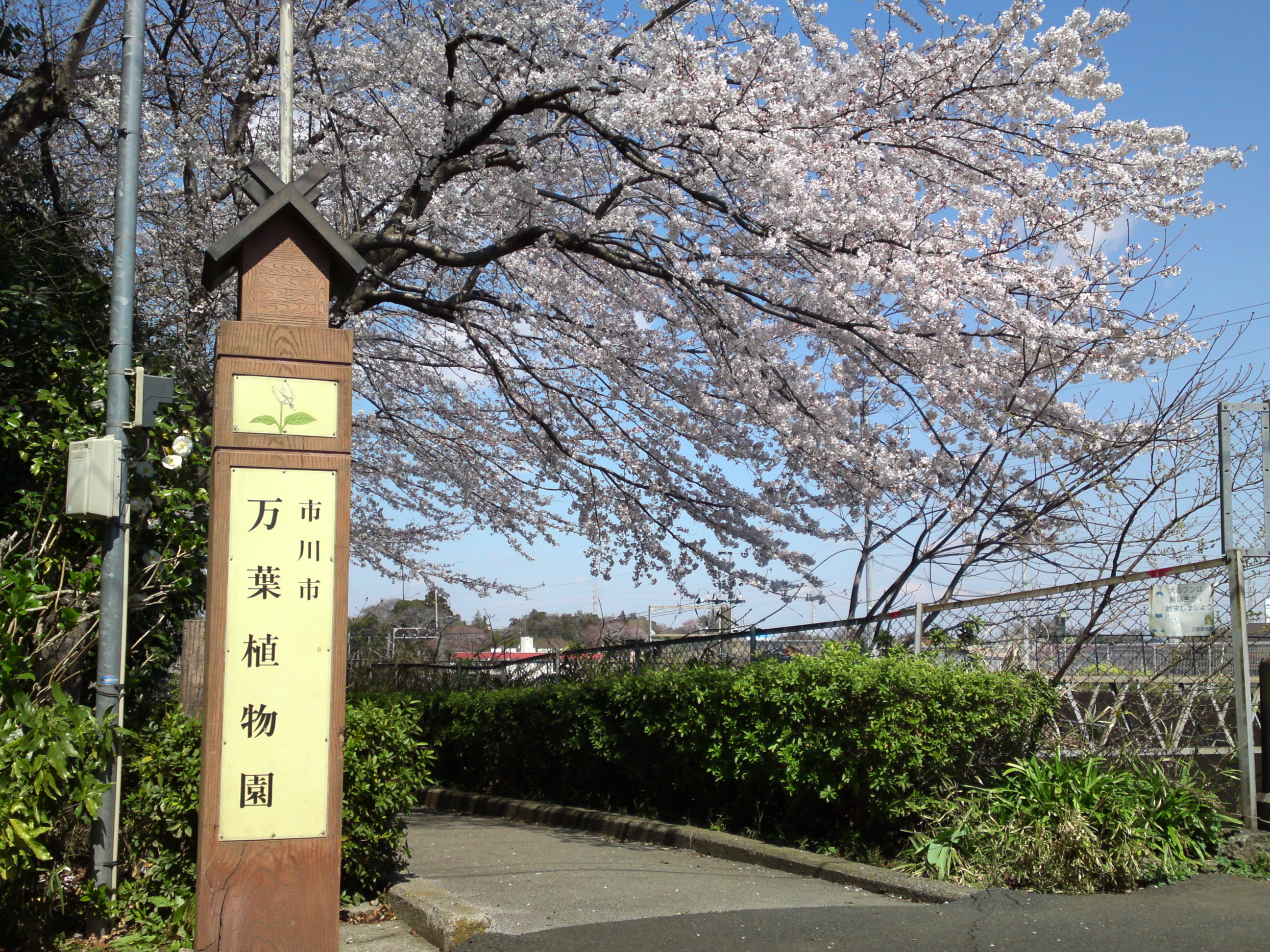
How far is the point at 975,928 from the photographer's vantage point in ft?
15.7

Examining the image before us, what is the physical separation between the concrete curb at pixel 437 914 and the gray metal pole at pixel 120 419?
1.46 m

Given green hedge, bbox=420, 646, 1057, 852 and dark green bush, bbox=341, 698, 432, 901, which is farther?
green hedge, bbox=420, 646, 1057, 852

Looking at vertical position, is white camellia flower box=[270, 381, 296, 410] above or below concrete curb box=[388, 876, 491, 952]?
above

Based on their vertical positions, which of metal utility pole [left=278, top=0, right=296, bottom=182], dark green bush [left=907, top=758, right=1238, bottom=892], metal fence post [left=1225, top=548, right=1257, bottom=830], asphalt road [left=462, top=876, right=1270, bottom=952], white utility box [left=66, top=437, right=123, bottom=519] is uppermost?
metal utility pole [left=278, top=0, right=296, bottom=182]

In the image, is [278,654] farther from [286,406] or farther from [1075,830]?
[1075,830]

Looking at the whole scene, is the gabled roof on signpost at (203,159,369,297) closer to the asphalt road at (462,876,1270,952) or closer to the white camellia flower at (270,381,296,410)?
the white camellia flower at (270,381,296,410)

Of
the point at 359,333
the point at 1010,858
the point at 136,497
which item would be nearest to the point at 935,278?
the point at 1010,858

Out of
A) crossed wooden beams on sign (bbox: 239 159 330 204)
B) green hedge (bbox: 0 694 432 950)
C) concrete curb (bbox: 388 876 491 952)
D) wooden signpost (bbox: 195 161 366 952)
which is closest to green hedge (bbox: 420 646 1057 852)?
green hedge (bbox: 0 694 432 950)

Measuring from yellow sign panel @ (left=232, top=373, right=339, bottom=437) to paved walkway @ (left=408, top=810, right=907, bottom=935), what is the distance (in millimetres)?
2625

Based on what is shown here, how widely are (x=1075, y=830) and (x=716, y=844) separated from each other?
2472 millimetres

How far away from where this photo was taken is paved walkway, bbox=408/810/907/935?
5328 mm

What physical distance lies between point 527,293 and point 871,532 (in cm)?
456

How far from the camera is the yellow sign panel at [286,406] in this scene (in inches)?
166

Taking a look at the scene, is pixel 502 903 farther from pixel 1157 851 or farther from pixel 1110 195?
pixel 1110 195
